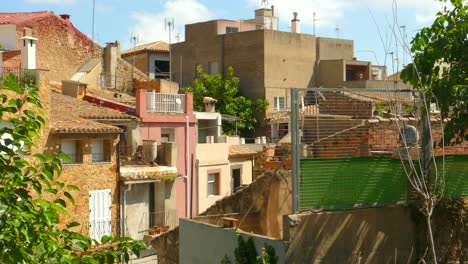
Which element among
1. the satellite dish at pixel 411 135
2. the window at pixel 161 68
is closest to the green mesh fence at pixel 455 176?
the satellite dish at pixel 411 135

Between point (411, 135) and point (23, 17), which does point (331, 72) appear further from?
point (411, 135)

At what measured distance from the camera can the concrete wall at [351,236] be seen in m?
9.01

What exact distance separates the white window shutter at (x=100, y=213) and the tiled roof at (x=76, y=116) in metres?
2.30

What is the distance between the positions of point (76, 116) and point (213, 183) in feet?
26.2

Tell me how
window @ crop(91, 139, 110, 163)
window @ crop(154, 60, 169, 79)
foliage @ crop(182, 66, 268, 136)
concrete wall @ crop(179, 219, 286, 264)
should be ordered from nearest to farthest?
concrete wall @ crop(179, 219, 286, 264) → window @ crop(91, 139, 110, 163) → foliage @ crop(182, 66, 268, 136) → window @ crop(154, 60, 169, 79)

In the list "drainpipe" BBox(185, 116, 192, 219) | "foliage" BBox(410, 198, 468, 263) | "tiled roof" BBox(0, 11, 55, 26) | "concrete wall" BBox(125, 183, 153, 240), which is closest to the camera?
"foliage" BBox(410, 198, 468, 263)

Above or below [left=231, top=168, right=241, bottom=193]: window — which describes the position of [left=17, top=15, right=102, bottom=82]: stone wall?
above

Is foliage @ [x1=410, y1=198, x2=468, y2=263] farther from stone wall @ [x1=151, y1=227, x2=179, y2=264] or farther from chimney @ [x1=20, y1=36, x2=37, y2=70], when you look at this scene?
chimney @ [x1=20, y1=36, x2=37, y2=70]

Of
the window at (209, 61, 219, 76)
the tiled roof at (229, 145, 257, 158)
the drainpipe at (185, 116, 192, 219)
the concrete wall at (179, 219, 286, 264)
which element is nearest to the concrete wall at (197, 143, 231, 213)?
the drainpipe at (185, 116, 192, 219)

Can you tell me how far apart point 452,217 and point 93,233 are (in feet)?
63.9

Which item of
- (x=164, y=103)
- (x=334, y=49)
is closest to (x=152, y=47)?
(x=334, y=49)

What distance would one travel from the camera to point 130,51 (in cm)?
5578

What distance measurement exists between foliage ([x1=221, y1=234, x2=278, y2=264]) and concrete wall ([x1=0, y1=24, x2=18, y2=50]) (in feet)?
98.6

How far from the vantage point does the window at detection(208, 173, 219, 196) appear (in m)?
33.9
